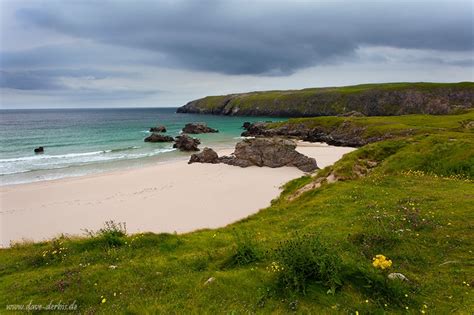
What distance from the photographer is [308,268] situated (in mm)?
8734

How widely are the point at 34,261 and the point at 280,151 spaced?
37.8 metres

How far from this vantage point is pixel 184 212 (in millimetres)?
26281

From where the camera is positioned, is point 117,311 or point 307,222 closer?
point 117,311

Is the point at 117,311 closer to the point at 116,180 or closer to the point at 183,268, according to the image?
the point at 183,268

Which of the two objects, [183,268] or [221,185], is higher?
[183,268]

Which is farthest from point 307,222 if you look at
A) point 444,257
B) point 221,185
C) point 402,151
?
point 221,185

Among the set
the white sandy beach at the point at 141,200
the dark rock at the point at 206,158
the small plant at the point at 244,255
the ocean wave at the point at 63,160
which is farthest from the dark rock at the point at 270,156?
the small plant at the point at 244,255

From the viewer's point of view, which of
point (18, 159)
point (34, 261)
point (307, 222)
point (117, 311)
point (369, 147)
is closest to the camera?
point (117, 311)

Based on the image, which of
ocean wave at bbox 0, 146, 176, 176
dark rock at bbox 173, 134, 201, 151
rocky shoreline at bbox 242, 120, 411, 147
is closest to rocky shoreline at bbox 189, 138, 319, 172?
dark rock at bbox 173, 134, 201, 151

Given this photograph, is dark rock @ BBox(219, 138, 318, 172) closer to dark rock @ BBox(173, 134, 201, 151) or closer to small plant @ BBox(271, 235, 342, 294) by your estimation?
dark rock @ BBox(173, 134, 201, 151)

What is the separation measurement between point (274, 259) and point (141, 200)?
22.1 m

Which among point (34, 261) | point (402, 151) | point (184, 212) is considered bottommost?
point (184, 212)

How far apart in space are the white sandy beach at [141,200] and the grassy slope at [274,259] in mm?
8344

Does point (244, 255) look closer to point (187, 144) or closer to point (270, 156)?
point (270, 156)
